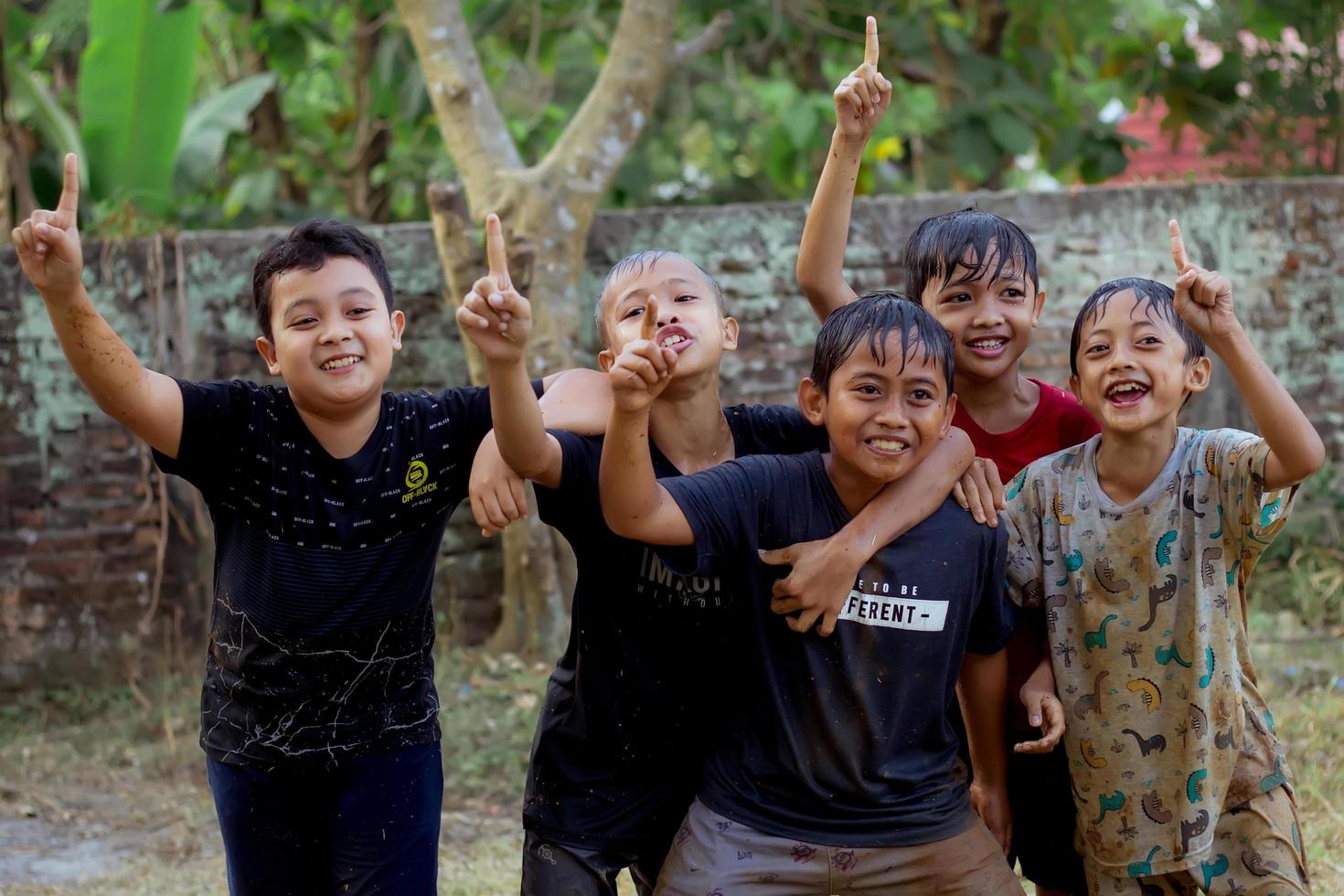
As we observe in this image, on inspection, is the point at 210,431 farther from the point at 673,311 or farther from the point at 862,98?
Answer: the point at 862,98

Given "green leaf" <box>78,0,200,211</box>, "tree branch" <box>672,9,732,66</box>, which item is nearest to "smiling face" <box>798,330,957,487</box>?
"tree branch" <box>672,9,732,66</box>

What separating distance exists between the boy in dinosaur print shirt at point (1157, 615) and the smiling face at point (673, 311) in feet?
2.07

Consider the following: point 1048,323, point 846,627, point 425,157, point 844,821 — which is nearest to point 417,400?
point 846,627

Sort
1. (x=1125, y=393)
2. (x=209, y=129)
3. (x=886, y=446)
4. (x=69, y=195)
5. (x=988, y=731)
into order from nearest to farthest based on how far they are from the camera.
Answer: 1. (x=69, y=195)
2. (x=886, y=446)
3. (x=1125, y=393)
4. (x=988, y=731)
5. (x=209, y=129)

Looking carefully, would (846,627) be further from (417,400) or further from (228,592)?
(228,592)

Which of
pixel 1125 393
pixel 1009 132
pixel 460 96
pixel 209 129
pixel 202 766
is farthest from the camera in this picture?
pixel 209 129

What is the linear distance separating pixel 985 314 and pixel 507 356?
3.06ft

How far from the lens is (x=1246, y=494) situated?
2217 mm

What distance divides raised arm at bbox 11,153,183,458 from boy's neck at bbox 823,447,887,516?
1090mm

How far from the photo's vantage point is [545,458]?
7.13 ft

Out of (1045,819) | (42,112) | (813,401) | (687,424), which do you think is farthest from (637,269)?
(42,112)

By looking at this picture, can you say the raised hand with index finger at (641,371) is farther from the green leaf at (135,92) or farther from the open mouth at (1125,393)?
the green leaf at (135,92)

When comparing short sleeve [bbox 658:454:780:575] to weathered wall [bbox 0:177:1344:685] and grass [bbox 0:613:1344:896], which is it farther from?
weathered wall [bbox 0:177:1344:685]

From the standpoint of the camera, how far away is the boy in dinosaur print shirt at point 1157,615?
2.27 metres
